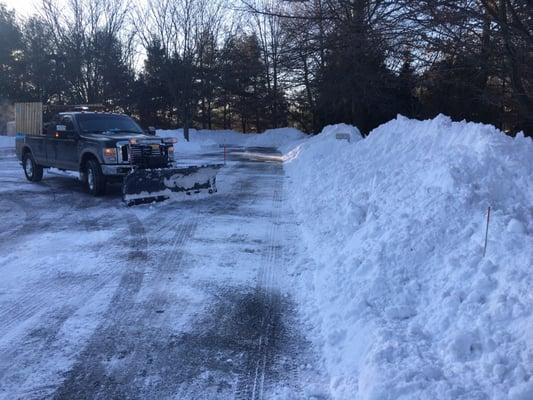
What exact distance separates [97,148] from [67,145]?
1.73m

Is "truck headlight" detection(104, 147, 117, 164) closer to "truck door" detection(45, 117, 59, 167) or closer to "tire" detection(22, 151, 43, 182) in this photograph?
"truck door" detection(45, 117, 59, 167)

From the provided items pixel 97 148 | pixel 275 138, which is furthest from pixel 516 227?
pixel 275 138

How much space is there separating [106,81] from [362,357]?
46.8 m

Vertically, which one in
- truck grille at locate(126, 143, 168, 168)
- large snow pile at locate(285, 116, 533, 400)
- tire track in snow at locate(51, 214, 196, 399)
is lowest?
tire track in snow at locate(51, 214, 196, 399)

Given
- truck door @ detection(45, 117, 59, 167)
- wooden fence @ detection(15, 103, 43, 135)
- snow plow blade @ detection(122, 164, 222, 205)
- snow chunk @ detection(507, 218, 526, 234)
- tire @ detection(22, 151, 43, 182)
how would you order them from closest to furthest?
snow chunk @ detection(507, 218, 526, 234) < snow plow blade @ detection(122, 164, 222, 205) < truck door @ detection(45, 117, 59, 167) < tire @ detection(22, 151, 43, 182) < wooden fence @ detection(15, 103, 43, 135)

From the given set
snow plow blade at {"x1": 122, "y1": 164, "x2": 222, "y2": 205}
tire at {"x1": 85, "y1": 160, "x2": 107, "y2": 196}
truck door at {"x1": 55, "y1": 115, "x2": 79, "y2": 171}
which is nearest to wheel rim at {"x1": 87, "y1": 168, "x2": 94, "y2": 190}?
tire at {"x1": 85, "y1": 160, "x2": 107, "y2": 196}

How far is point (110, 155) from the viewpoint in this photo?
11992 mm

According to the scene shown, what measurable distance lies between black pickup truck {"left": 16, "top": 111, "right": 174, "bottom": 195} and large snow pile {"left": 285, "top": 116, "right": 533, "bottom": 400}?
5.42 m

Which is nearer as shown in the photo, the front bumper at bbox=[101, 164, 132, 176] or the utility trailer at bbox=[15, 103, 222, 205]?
the utility trailer at bbox=[15, 103, 222, 205]

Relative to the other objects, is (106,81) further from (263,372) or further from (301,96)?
(263,372)

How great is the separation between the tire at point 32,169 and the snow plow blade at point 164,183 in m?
5.48

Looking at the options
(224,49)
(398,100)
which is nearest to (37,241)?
(398,100)

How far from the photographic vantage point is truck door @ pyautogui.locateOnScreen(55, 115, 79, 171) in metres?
13.1

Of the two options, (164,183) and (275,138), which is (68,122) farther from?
(275,138)
